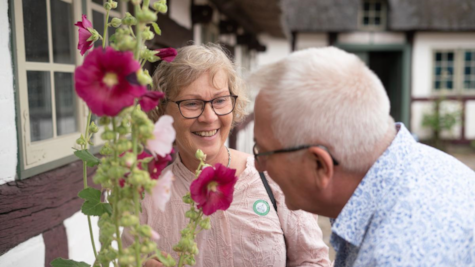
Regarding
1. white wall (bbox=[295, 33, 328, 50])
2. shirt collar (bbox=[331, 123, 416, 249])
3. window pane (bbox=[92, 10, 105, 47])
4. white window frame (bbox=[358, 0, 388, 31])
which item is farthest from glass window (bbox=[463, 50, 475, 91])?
shirt collar (bbox=[331, 123, 416, 249])

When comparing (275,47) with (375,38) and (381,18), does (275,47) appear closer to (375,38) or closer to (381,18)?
(375,38)

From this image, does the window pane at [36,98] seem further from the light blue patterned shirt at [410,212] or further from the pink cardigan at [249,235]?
the light blue patterned shirt at [410,212]

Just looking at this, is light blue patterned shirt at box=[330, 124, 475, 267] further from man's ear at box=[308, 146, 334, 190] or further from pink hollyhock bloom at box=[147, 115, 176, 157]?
pink hollyhock bloom at box=[147, 115, 176, 157]

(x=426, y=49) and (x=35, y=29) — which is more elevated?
(x=426, y=49)

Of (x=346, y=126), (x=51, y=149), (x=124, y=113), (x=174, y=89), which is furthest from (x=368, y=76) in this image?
(x=51, y=149)

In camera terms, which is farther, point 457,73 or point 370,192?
point 457,73

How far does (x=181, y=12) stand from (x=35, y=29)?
228 centimetres

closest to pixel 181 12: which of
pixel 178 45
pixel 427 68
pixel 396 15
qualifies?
pixel 178 45

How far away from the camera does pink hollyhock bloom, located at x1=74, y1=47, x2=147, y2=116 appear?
2.56ft

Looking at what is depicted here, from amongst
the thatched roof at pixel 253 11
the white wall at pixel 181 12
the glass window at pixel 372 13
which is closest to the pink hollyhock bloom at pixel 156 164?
the white wall at pixel 181 12

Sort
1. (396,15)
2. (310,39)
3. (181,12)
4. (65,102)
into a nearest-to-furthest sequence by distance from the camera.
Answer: (181,12), (65,102), (396,15), (310,39)

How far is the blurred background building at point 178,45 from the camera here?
176 cm

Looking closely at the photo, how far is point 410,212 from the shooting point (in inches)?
35.9

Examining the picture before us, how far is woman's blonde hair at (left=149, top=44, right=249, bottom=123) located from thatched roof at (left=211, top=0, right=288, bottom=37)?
3730mm
